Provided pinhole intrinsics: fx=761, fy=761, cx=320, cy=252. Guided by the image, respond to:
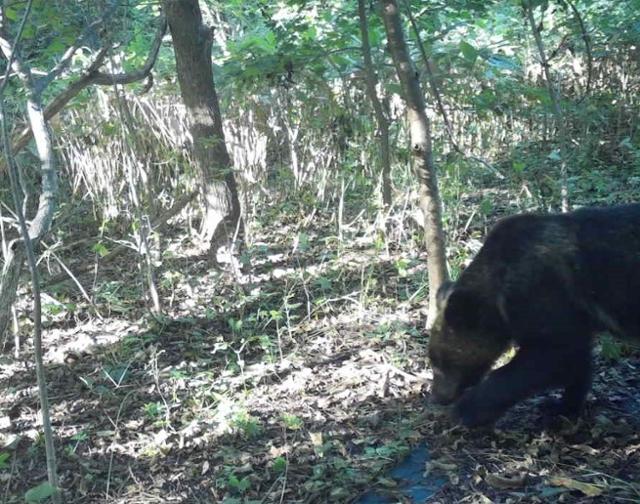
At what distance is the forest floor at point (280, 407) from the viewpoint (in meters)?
4.12

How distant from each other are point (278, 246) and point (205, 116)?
1.67m

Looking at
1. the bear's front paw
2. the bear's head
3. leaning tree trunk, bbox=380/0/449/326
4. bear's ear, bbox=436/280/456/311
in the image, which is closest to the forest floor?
the bear's front paw

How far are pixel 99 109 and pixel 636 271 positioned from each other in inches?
308

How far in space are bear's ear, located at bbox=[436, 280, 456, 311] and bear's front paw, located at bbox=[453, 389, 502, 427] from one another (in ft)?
1.83

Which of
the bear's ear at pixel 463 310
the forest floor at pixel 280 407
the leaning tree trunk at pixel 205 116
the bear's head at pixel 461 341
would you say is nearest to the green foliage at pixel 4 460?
the forest floor at pixel 280 407

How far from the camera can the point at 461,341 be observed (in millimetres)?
4613

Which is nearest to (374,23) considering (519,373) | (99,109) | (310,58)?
(310,58)

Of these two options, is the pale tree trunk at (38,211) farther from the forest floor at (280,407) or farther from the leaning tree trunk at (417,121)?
the leaning tree trunk at (417,121)

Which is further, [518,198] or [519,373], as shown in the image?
[518,198]

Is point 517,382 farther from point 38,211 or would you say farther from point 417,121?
point 38,211

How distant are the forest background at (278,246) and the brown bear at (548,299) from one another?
0.35 metres

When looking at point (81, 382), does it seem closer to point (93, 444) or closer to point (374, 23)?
point (93, 444)

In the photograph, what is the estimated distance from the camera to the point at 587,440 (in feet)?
14.2

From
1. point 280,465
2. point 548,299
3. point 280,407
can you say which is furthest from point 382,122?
point 280,465
